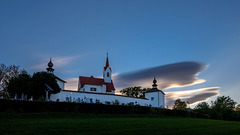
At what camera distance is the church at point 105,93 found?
35750 millimetres

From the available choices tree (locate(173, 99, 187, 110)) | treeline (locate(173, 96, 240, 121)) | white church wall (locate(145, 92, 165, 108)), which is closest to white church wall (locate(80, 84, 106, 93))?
white church wall (locate(145, 92, 165, 108))

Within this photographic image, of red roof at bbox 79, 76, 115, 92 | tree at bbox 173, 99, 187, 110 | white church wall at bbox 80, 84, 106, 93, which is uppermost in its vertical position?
red roof at bbox 79, 76, 115, 92

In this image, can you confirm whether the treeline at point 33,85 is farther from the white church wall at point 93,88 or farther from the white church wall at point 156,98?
the white church wall at point 156,98

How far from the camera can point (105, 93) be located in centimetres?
4134

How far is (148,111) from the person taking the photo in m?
29.7

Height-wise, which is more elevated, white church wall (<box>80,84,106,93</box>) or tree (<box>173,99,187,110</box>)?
white church wall (<box>80,84,106,93</box>)

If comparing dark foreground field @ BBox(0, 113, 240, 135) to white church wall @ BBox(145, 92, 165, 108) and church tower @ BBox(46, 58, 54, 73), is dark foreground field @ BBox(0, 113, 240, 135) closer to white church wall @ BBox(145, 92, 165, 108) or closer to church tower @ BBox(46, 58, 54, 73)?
church tower @ BBox(46, 58, 54, 73)

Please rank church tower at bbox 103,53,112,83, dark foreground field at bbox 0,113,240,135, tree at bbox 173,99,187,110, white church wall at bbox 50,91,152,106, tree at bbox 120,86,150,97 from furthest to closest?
tree at bbox 173,99,187,110, tree at bbox 120,86,150,97, church tower at bbox 103,53,112,83, white church wall at bbox 50,91,152,106, dark foreground field at bbox 0,113,240,135

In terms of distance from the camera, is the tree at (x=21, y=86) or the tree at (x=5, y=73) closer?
the tree at (x=21, y=86)

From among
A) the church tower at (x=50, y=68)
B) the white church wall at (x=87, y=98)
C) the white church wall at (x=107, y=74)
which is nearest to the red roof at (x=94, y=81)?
the white church wall at (x=107, y=74)

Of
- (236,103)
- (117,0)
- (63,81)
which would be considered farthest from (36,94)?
(236,103)

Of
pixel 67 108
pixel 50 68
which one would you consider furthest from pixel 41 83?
pixel 50 68

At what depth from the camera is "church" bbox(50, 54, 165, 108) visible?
35.8 metres

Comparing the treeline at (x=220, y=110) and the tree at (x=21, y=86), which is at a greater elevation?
the tree at (x=21, y=86)
